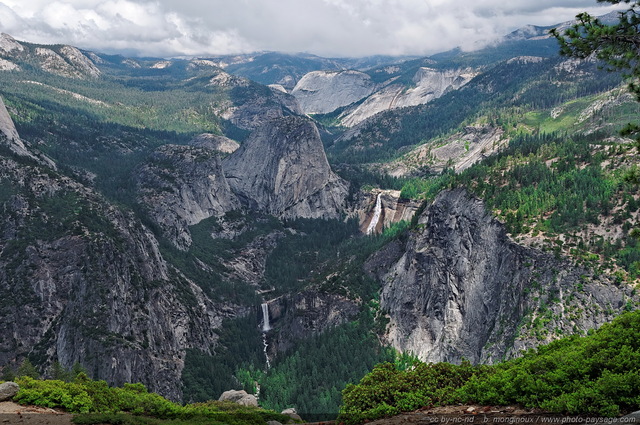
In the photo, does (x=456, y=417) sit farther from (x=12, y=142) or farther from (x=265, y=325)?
(x=12, y=142)

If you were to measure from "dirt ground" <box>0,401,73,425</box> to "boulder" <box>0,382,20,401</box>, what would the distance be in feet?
1.67

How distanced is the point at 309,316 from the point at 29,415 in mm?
121688

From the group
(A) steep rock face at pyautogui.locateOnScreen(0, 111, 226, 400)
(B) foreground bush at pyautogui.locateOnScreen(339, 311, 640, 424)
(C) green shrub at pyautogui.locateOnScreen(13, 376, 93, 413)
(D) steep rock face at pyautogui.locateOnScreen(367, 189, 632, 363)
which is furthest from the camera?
Result: (A) steep rock face at pyautogui.locateOnScreen(0, 111, 226, 400)

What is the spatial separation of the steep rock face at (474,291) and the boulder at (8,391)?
81941mm

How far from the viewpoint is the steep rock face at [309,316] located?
155 m

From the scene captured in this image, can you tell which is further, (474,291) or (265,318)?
(265,318)

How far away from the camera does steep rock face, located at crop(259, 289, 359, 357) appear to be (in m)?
155

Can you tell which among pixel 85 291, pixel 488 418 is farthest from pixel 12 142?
pixel 488 418

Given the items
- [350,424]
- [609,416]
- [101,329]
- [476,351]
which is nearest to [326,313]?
[476,351]

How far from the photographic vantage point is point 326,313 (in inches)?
6201

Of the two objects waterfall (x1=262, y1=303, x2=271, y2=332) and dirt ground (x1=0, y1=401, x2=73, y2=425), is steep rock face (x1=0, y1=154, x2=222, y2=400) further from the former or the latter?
dirt ground (x1=0, y1=401, x2=73, y2=425)

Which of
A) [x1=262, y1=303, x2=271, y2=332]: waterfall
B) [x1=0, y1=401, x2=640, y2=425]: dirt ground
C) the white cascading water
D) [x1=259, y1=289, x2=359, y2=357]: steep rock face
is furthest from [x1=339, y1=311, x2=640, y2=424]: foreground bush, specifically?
[x1=262, y1=303, x2=271, y2=332]: waterfall

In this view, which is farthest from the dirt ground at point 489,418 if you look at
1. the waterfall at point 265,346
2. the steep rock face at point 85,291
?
the waterfall at point 265,346

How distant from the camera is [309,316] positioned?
160 metres
